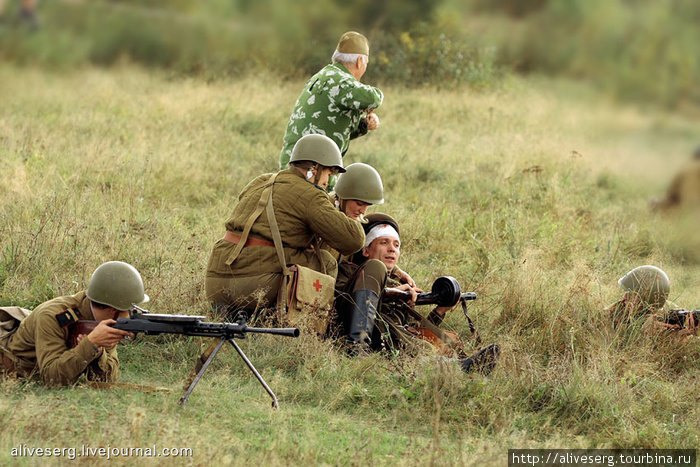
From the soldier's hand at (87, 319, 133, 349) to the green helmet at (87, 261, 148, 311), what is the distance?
0.14 m

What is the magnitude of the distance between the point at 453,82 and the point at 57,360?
7.97m

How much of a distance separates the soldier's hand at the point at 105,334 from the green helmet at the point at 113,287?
14 centimetres

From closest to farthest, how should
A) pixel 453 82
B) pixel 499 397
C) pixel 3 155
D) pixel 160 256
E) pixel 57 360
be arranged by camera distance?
pixel 57 360
pixel 499 397
pixel 160 256
pixel 3 155
pixel 453 82

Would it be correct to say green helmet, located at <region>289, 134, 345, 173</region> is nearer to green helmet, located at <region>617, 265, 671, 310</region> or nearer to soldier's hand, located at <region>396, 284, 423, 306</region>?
soldier's hand, located at <region>396, 284, 423, 306</region>

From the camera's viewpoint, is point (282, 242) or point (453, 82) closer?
point (282, 242)

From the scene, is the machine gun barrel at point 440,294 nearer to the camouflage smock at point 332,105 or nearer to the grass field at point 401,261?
the grass field at point 401,261

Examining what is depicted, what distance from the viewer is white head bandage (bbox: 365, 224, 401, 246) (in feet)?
20.4

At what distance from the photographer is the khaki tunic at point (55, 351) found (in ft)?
14.6

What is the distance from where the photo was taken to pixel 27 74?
217cm

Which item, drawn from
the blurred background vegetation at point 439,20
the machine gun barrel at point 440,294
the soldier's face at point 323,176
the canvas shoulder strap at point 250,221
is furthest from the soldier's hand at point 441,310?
the blurred background vegetation at point 439,20

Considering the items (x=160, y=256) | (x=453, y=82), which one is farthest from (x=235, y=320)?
(x=453, y=82)

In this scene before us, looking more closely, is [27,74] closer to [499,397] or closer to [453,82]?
[499,397]

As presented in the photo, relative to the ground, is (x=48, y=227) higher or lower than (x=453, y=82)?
A: lower

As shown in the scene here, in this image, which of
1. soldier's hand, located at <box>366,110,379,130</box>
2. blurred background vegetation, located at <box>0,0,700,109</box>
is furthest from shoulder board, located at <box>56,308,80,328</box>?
soldier's hand, located at <box>366,110,379,130</box>
